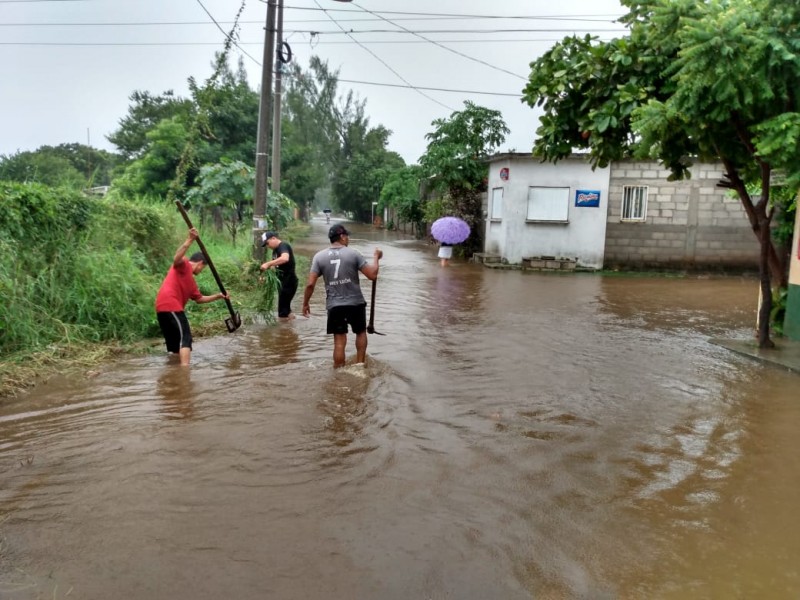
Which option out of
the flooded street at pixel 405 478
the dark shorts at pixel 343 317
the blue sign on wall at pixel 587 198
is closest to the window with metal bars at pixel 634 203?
the blue sign on wall at pixel 587 198

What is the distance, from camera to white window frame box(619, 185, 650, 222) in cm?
1928

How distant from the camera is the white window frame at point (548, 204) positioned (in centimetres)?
1932

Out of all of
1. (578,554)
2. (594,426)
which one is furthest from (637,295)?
(578,554)

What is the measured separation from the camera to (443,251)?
68.2 feet

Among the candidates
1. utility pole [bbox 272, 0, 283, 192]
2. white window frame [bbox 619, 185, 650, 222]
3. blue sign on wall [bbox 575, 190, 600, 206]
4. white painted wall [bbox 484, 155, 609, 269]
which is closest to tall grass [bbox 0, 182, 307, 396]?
utility pole [bbox 272, 0, 283, 192]

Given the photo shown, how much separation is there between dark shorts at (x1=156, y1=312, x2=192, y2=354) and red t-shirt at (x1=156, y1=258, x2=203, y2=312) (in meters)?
0.07

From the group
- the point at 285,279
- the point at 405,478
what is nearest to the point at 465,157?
the point at 285,279

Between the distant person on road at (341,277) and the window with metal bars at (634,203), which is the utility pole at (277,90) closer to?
the distant person on road at (341,277)

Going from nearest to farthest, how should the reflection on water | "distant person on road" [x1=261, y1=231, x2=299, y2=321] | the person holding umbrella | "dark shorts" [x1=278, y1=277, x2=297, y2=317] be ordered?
the reflection on water
"distant person on road" [x1=261, y1=231, x2=299, y2=321]
"dark shorts" [x1=278, y1=277, x2=297, y2=317]
the person holding umbrella

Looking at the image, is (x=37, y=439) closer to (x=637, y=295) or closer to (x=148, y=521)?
(x=148, y=521)

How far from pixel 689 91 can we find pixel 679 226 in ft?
44.6

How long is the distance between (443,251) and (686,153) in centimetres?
1281

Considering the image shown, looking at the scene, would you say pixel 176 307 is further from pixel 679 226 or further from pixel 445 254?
pixel 679 226

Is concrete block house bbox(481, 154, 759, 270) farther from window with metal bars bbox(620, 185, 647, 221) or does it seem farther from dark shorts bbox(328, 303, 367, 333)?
dark shorts bbox(328, 303, 367, 333)
